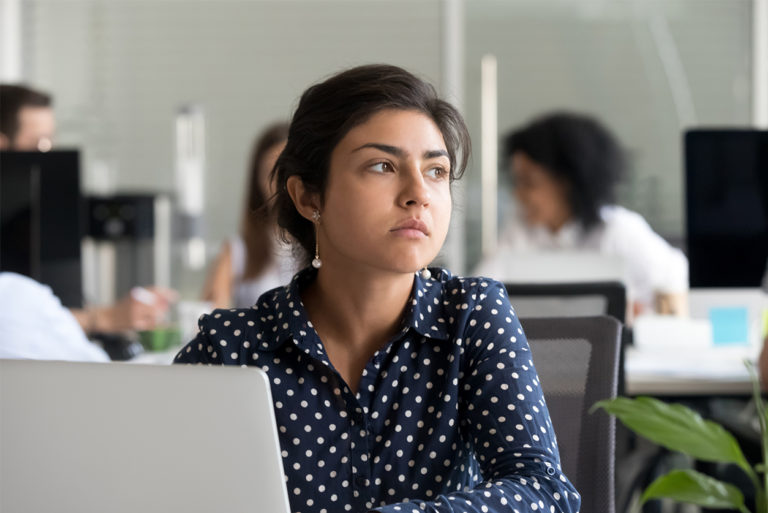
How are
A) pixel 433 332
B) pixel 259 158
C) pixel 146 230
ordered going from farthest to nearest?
pixel 146 230
pixel 259 158
pixel 433 332

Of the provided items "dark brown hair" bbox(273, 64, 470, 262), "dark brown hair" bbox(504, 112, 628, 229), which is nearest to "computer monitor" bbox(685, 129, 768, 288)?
"dark brown hair" bbox(504, 112, 628, 229)

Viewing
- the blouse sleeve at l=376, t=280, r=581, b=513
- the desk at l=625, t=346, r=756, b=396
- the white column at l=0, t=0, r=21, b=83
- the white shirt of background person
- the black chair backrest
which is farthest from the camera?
the white column at l=0, t=0, r=21, b=83

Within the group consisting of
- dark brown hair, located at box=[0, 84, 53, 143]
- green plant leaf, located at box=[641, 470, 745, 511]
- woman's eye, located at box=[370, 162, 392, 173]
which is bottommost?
green plant leaf, located at box=[641, 470, 745, 511]

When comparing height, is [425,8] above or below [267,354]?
above

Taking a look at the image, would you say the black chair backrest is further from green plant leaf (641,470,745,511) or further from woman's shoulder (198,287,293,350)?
green plant leaf (641,470,745,511)

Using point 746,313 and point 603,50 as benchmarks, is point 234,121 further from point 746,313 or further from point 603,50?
point 746,313

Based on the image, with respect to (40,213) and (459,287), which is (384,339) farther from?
(40,213)

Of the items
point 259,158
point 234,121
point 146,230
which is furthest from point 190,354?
point 234,121

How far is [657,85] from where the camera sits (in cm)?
523

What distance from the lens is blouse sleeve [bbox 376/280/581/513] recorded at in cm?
114

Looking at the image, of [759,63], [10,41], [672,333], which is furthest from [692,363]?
[10,41]

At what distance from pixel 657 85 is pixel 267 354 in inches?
169

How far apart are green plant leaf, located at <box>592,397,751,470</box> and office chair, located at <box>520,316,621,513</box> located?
39 centimetres

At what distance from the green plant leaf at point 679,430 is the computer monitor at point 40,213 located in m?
1.83
